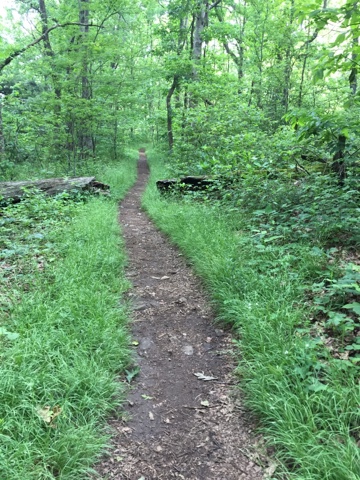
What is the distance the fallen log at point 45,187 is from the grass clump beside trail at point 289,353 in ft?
18.3

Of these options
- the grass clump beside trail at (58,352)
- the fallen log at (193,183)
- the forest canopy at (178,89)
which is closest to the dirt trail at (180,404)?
the grass clump beside trail at (58,352)

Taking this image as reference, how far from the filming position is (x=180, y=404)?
8.25 ft

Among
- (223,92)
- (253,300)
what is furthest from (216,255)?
(223,92)

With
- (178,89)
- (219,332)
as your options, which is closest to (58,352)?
(219,332)

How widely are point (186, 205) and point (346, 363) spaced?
18.4ft

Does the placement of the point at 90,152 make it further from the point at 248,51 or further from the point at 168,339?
the point at 168,339

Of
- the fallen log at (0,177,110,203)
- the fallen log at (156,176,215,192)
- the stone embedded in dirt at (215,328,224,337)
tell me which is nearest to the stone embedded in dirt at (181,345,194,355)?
the stone embedded in dirt at (215,328,224,337)

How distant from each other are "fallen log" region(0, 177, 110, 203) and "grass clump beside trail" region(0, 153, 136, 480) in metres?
3.46

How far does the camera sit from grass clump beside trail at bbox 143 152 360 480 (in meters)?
1.88

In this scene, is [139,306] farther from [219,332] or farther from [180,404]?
[180,404]

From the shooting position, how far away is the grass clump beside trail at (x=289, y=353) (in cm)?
188

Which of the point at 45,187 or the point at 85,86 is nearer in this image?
the point at 45,187

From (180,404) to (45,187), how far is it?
793 cm

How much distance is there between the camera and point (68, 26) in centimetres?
1173
